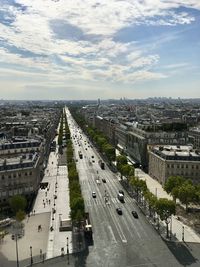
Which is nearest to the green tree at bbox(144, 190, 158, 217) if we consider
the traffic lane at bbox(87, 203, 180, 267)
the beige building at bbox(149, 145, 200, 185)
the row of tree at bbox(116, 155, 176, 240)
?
the row of tree at bbox(116, 155, 176, 240)

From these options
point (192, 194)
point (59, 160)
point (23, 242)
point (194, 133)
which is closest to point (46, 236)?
point (23, 242)

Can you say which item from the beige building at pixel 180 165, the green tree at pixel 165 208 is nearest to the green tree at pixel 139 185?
the beige building at pixel 180 165

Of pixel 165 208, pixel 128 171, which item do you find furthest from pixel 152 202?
pixel 128 171

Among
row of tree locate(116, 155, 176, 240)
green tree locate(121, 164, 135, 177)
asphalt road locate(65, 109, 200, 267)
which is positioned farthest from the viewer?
green tree locate(121, 164, 135, 177)

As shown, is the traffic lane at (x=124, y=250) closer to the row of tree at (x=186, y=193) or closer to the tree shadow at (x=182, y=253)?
the tree shadow at (x=182, y=253)

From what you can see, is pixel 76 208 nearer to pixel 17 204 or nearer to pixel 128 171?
pixel 17 204

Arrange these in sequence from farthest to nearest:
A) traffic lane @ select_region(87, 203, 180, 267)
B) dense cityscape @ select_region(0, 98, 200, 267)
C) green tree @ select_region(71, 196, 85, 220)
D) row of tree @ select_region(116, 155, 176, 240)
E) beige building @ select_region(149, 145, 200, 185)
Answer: beige building @ select_region(149, 145, 200, 185)
row of tree @ select_region(116, 155, 176, 240)
green tree @ select_region(71, 196, 85, 220)
dense cityscape @ select_region(0, 98, 200, 267)
traffic lane @ select_region(87, 203, 180, 267)

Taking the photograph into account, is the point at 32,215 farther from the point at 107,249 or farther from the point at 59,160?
the point at 59,160

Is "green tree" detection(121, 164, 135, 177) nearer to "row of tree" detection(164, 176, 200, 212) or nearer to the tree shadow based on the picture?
"row of tree" detection(164, 176, 200, 212)
